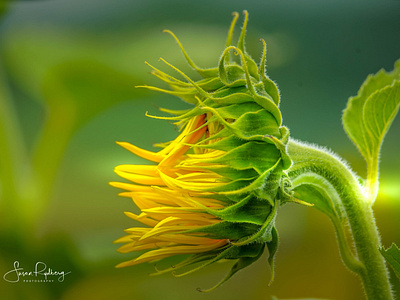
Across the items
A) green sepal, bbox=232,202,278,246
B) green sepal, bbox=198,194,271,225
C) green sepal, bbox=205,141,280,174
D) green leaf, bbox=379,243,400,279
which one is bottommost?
green leaf, bbox=379,243,400,279

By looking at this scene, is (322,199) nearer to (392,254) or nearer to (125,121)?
(392,254)

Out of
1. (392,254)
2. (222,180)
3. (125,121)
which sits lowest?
(392,254)

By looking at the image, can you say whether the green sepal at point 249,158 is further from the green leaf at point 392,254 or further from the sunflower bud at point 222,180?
the green leaf at point 392,254

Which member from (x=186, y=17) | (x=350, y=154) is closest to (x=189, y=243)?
(x=350, y=154)
